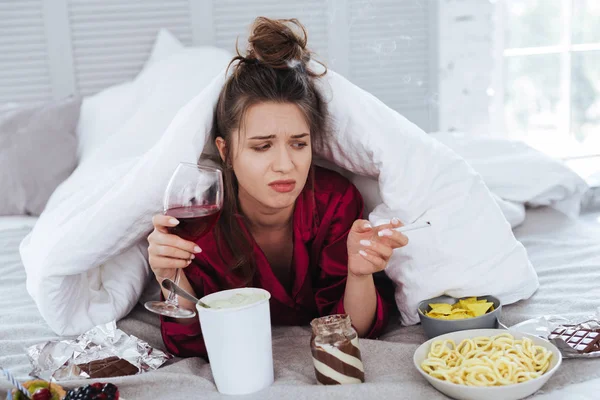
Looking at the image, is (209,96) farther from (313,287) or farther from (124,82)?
(124,82)

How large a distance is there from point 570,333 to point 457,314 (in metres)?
0.19

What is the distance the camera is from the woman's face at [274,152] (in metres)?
1.32

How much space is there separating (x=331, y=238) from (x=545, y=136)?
2.52 m

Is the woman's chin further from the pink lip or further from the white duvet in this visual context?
the white duvet

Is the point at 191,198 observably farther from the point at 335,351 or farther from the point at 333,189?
the point at 333,189

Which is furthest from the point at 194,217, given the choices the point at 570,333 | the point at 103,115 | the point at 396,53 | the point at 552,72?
the point at 552,72

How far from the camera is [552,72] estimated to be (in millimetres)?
3572

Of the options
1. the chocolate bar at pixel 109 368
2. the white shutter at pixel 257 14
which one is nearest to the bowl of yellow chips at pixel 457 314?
the chocolate bar at pixel 109 368

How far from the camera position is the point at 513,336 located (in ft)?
3.67

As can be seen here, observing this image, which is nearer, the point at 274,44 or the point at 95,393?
the point at 95,393

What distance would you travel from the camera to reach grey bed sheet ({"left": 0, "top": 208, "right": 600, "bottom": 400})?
3.49 feet

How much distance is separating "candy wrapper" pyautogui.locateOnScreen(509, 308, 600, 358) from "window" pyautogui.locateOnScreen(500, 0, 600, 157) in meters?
2.50

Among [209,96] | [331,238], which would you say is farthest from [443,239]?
[209,96]

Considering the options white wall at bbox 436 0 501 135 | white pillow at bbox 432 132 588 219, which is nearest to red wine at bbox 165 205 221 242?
white pillow at bbox 432 132 588 219
